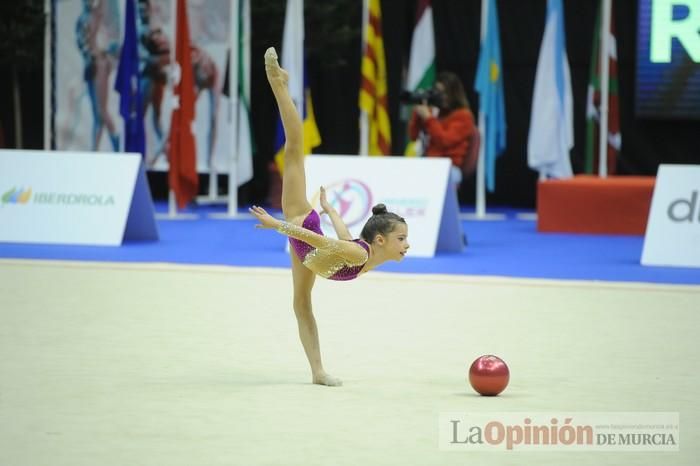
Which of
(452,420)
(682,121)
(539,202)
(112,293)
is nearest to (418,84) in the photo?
(539,202)

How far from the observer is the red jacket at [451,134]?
13031 millimetres

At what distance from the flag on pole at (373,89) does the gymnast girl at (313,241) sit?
9053 mm

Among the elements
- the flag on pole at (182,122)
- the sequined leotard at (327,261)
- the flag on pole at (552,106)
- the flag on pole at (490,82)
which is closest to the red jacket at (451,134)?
the flag on pole at (490,82)

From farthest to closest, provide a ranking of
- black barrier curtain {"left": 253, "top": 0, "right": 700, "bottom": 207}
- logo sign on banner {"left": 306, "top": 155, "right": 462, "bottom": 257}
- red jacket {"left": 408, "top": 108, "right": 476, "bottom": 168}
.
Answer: black barrier curtain {"left": 253, "top": 0, "right": 700, "bottom": 207} < red jacket {"left": 408, "top": 108, "right": 476, "bottom": 168} < logo sign on banner {"left": 306, "top": 155, "right": 462, "bottom": 257}

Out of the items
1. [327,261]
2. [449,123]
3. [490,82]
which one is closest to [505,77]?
[490,82]

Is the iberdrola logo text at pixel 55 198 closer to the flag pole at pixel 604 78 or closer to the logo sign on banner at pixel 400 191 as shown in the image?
the logo sign on banner at pixel 400 191

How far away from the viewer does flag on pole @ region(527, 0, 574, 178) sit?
15117 mm

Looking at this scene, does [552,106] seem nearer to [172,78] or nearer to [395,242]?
[172,78]

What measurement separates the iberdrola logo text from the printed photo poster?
3.59 meters

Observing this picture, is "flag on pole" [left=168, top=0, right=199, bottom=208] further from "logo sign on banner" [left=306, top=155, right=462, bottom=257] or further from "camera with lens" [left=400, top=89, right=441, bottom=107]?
"logo sign on banner" [left=306, top=155, right=462, bottom=257]

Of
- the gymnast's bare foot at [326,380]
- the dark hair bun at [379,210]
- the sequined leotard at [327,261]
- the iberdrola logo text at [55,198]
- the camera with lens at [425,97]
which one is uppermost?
the camera with lens at [425,97]

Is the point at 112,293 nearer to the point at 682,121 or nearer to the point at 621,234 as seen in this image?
the point at 621,234

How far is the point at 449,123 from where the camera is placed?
13148mm

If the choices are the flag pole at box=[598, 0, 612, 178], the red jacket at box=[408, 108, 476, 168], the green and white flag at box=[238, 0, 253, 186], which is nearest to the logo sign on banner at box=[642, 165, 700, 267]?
the red jacket at box=[408, 108, 476, 168]
